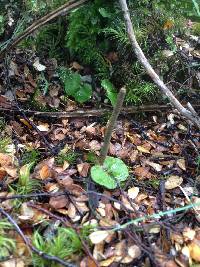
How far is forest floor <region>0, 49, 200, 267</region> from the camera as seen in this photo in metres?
1.97

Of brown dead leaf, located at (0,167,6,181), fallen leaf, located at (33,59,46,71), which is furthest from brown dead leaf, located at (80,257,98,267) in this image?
fallen leaf, located at (33,59,46,71)

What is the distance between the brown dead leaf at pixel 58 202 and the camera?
2148 millimetres

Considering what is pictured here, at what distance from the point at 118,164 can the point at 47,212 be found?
58 centimetres

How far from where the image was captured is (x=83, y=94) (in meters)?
2.92

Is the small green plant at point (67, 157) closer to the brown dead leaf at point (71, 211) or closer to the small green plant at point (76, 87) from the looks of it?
the brown dead leaf at point (71, 211)

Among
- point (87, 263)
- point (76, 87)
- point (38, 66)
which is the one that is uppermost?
point (38, 66)

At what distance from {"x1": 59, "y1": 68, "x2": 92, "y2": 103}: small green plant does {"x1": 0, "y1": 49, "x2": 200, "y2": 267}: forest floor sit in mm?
81

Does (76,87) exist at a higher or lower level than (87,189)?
higher

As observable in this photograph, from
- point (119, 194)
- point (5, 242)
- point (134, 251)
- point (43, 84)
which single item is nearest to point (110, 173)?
point (119, 194)

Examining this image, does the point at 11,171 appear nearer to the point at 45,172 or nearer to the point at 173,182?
the point at 45,172

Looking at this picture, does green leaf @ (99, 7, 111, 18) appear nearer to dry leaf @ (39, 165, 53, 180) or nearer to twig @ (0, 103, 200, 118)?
twig @ (0, 103, 200, 118)

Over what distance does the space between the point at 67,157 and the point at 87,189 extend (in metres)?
0.30

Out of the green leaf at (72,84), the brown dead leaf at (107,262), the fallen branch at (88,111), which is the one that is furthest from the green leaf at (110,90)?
the brown dead leaf at (107,262)

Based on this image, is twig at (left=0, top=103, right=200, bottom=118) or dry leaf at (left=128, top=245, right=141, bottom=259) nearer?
dry leaf at (left=128, top=245, right=141, bottom=259)
